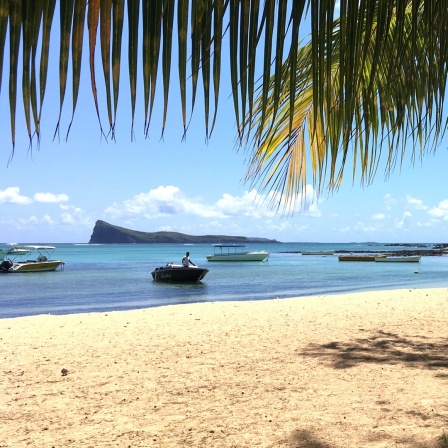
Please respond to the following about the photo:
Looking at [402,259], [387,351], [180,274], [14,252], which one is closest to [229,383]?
[387,351]

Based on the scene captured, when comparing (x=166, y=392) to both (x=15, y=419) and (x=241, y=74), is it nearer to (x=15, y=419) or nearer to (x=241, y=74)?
(x=15, y=419)

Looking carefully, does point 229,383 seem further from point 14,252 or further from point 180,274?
point 14,252

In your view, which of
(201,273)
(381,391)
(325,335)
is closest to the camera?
(381,391)

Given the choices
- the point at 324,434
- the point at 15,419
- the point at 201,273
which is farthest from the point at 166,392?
the point at 201,273

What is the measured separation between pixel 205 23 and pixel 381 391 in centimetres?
433

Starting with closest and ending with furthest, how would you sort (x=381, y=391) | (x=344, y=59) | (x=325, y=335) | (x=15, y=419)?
(x=344, y=59) < (x=15, y=419) < (x=381, y=391) < (x=325, y=335)

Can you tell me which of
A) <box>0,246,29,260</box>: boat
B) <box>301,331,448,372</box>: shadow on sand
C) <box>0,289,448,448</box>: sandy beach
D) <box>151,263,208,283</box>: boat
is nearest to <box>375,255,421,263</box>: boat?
<box>151,263,208,283</box>: boat

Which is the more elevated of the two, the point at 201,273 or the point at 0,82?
the point at 0,82

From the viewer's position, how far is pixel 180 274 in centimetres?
3009

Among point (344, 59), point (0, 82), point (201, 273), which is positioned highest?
point (344, 59)

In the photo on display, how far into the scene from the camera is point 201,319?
392 inches

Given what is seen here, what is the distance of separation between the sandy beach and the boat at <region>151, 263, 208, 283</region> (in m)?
20.5

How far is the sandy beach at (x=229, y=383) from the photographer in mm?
3721

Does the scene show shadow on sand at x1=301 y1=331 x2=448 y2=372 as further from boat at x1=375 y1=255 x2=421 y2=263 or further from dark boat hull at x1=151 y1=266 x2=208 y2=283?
boat at x1=375 y1=255 x2=421 y2=263
